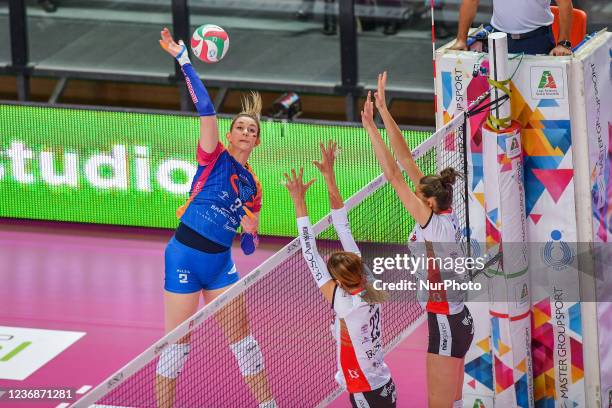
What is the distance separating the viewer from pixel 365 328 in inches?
324

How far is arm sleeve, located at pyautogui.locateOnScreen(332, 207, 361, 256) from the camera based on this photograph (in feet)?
27.9

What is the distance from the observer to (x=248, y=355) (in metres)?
9.32

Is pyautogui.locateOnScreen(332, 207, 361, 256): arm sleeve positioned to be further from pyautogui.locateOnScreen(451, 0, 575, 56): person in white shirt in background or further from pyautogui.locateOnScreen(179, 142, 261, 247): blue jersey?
pyautogui.locateOnScreen(451, 0, 575, 56): person in white shirt in background

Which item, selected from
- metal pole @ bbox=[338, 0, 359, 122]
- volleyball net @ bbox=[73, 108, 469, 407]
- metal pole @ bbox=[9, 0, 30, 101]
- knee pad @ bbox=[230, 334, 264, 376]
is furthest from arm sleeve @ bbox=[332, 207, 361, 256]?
metal pole @ bbox=[9, 0, 30, 101]

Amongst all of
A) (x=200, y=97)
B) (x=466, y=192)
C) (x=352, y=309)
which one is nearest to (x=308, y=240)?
(x=352, y=309)

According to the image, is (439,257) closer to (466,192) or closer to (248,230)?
(466,192)

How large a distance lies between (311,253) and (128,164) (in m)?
5.92

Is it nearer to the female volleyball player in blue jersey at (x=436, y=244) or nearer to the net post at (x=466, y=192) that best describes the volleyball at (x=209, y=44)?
the female volleyball player in blue jersey at (x=436, y=244)

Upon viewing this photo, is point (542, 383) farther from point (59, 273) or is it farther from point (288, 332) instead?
point (59, 273)

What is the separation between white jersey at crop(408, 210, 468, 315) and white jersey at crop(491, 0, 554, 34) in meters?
1.57

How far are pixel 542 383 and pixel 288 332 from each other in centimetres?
237

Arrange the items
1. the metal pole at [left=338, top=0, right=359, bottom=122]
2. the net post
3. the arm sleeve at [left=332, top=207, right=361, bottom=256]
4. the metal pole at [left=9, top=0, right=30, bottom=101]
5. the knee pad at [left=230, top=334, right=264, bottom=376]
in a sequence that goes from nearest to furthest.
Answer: the arm sleeve at [left=332, top=207, right=361, bottom=256] → the knee pad at [left=230, top=334, right=264, bottom=376] → the net post → the metal pole at [left=338, top=0, right=359, bottom=122] → the metal pole at [left=9, top=0, right=30, bottom=101]

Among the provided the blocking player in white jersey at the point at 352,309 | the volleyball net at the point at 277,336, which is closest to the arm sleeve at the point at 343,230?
the blocking player in white jersey at the point at 352,309

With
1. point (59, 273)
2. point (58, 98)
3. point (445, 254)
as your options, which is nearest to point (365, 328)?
point (445, 254)
